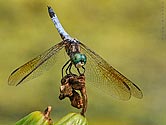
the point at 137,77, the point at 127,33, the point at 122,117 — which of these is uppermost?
→ the point at 127,33

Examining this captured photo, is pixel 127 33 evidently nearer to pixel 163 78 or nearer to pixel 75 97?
pixel 163 78

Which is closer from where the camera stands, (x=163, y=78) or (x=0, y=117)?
(x=0, y=117)

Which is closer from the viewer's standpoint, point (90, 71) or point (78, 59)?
point (78, 59)

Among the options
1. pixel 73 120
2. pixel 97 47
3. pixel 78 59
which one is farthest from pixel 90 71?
pixel 97 47

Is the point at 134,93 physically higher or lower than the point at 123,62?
lower

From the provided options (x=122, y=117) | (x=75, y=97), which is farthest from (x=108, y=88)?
(x=122, y=117)

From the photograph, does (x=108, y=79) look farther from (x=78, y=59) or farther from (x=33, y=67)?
(x=33, y=67)

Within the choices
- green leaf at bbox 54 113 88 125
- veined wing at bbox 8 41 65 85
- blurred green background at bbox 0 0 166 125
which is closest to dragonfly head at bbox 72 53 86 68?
veined wing at bbox 8 41 65 85

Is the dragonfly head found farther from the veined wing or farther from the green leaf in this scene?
the green leaf
